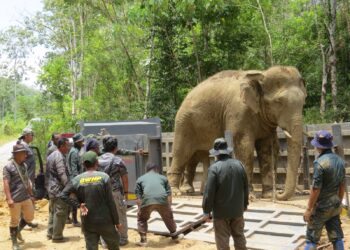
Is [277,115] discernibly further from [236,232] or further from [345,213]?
[236,232]

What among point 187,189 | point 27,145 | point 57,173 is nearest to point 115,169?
point 57,173

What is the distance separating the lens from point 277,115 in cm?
962

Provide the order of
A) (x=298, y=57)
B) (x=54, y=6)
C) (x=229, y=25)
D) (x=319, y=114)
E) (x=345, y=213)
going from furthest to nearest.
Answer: (x=54, y=6) → (x=298, y=57) → (x=229, y=25) → (x=319, y=114) → (x=345, y=213)

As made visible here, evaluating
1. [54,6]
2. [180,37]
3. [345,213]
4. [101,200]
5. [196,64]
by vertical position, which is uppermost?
[54,6]

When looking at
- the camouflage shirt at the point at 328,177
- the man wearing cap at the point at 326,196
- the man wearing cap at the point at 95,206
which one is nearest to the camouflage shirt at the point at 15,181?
the man wearing cap at the point at 95,206

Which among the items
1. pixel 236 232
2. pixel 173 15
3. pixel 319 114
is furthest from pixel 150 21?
pixel 236 232

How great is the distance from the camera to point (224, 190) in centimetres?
577

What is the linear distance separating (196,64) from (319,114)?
15.3ft

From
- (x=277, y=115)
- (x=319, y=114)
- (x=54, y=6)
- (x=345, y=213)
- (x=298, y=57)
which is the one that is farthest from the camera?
(x=54, y=6)

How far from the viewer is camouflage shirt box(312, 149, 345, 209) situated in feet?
18.4

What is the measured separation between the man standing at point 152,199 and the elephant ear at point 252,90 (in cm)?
271

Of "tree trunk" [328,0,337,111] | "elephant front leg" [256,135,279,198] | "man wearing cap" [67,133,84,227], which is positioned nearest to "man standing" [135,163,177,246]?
"man wearing cap" [67,133,84,227]

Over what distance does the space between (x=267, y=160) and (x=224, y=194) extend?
15.2 ft

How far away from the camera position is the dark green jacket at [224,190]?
5.73m
